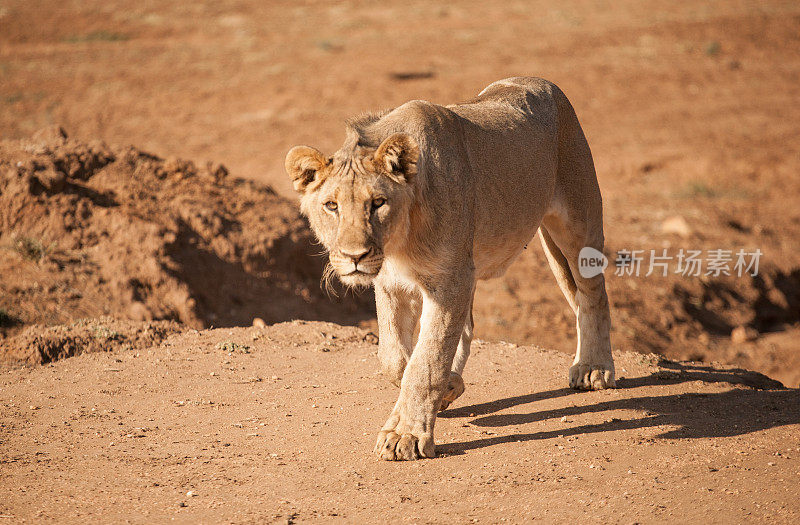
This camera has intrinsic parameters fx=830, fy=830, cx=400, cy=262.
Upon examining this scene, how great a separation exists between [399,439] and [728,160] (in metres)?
13.2

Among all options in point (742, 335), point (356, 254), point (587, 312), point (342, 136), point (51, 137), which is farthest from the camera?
point (342, 136)

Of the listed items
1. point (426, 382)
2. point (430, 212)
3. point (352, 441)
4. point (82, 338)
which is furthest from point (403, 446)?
point (82, 338)

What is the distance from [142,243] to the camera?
857 centimetres

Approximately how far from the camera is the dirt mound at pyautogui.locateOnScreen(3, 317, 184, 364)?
263 inches

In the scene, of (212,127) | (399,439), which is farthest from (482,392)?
(212,127)

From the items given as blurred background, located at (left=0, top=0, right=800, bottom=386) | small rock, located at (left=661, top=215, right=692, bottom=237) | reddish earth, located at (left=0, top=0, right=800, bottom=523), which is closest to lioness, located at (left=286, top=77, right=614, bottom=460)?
reddish earth, located at (left=0, top=0, right=800, bottom=523)

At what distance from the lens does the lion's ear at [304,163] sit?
4488 mm

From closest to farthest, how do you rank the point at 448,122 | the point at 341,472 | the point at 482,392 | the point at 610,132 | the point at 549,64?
1. the point at 341,472
2. the point at 448,122
3. the point at 482,392
4. the point at 610,132
5. the point at 549,64

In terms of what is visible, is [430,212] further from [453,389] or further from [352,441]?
[352,441]

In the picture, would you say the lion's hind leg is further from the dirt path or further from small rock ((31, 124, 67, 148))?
small rock ((31, 124, 67, 148))

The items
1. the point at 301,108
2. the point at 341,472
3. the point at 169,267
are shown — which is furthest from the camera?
the point at 301,108

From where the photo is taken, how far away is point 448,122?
5.11 m

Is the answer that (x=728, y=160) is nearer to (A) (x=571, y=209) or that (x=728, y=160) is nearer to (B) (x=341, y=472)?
(A) (x=571, y=209)

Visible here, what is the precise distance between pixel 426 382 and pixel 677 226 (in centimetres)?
951
